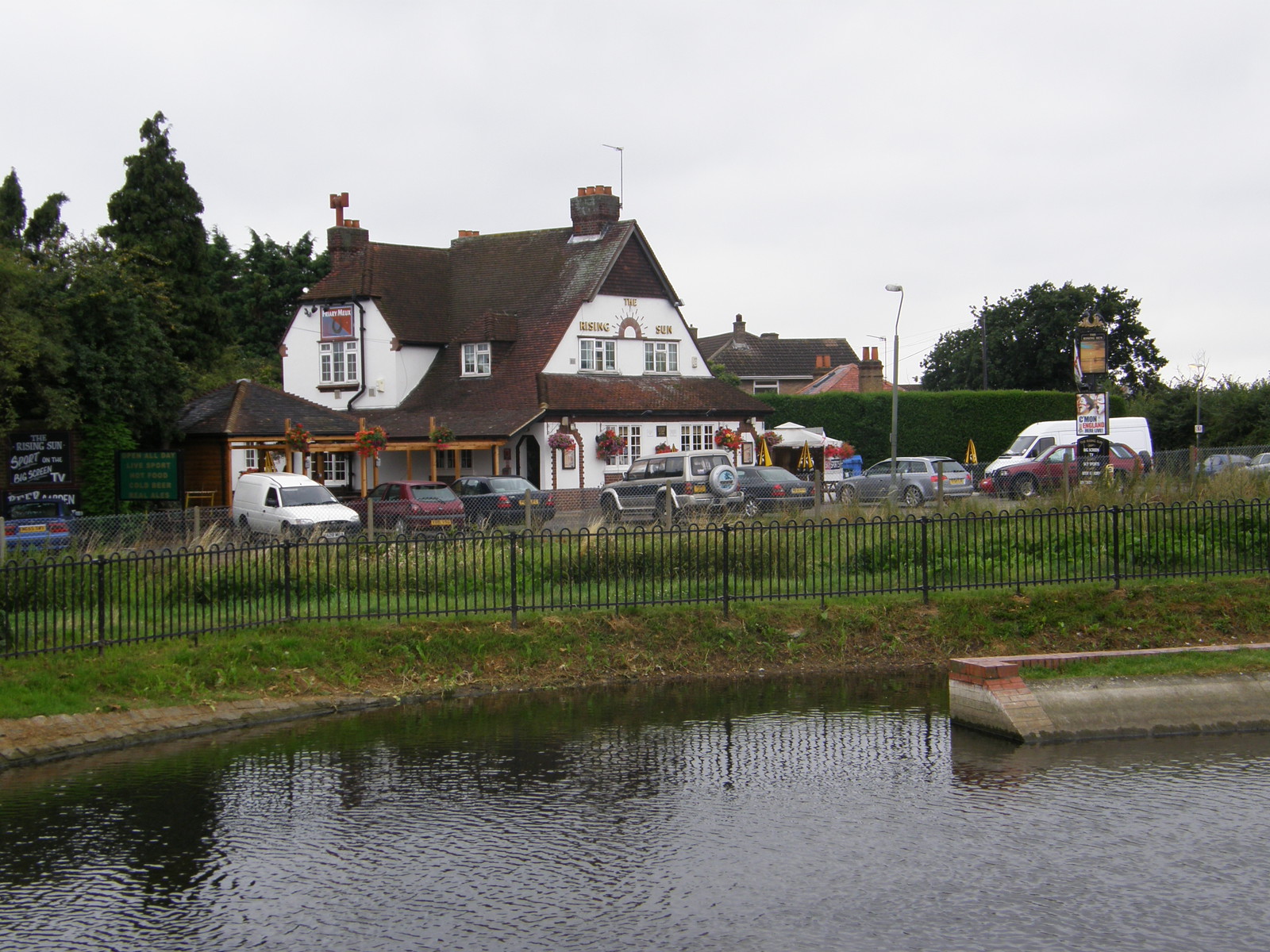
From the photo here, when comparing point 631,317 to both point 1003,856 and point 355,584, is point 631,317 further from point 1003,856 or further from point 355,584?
point 1003,856

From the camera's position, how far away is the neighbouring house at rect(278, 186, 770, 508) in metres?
42.8

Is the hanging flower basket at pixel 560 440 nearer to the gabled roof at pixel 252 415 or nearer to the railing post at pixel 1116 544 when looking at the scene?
the gabled roof at pixel 252 415

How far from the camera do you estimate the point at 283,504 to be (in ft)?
102

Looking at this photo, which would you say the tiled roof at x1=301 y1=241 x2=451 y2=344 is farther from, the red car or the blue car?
the red car

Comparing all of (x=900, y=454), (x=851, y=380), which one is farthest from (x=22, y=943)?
(x=851, y=380)

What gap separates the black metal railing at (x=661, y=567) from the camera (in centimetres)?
1684

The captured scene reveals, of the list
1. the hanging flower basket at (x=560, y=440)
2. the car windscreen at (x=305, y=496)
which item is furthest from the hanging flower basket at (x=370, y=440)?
the hanging flower basket at (x=560, y=440)

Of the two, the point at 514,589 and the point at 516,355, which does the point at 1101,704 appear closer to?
the point at 514,589

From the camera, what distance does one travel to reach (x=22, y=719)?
13109 mm

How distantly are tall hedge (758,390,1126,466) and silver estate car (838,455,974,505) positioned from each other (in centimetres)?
1214

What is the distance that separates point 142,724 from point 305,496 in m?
17.9

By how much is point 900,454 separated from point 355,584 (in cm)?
4012

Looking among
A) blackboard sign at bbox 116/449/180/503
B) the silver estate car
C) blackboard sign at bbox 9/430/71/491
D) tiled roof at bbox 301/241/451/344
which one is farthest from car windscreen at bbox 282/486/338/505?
tiled roof at bbox 301/241/451/344

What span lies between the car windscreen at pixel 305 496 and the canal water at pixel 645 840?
17480mm
